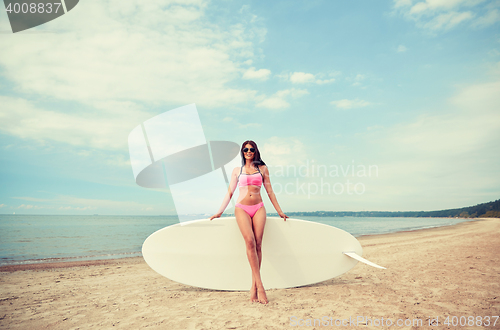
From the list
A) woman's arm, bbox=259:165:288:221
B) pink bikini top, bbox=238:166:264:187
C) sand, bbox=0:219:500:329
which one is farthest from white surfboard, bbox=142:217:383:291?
pink bikini top, bbox=238:166:264:187

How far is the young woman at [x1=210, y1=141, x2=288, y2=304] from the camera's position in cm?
278

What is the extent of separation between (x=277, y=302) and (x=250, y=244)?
64cm

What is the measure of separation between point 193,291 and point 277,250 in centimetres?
119

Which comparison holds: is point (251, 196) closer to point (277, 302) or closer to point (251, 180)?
point (251, 180)

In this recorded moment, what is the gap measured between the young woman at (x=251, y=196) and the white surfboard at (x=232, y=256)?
0.53m

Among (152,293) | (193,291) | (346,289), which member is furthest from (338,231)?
(152,293)

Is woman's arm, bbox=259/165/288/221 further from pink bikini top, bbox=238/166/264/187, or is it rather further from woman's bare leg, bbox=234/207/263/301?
woman's bare leg, bbox=234/207/263/301

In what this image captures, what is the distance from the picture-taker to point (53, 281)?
4.38 m

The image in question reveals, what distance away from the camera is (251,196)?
112 inches

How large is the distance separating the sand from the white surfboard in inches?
6.9

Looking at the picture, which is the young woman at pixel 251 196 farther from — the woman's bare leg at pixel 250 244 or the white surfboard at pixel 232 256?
the white surfboard at pixel 232 256

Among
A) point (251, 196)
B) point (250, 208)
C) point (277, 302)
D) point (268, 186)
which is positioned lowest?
point (277, 302)

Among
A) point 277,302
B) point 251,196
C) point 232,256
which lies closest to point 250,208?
point 251,196

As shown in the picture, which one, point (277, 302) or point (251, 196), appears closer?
point (277, 302)
